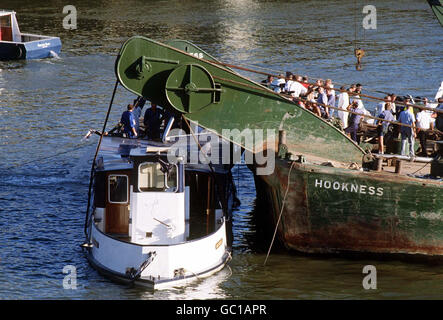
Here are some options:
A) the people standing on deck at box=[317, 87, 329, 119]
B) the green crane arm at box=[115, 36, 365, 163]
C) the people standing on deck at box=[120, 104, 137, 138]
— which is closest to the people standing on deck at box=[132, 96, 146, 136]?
the people standing on deck at box=[120, 104, 137, 138]

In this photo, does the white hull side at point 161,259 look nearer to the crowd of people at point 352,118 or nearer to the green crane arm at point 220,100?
the green crane arm at point 220,100

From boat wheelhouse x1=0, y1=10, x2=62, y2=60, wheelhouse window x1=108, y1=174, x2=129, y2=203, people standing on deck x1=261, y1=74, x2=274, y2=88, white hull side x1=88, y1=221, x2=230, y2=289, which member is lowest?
white hull side x1=88, y1=221, x2=230, y2=289

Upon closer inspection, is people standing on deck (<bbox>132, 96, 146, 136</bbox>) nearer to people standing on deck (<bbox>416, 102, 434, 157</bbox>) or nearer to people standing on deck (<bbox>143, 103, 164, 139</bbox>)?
people standing on deck (<bbox>143, 103, 164, 139</bbox>)

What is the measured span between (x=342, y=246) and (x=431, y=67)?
3149 cm

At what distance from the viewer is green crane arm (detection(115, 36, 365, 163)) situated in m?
21.1

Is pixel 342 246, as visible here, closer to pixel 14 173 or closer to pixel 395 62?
pixel 14 173

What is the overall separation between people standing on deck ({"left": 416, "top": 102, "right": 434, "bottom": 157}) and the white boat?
21.9ft

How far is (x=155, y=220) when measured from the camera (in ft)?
67.6

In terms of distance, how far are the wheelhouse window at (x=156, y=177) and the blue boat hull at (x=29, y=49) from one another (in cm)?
3331

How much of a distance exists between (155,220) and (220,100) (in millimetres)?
3779

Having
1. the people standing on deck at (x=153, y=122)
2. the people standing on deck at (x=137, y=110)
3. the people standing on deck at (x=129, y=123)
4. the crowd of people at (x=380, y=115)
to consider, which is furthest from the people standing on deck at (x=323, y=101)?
the people standing on deck at (x=129, y=123)

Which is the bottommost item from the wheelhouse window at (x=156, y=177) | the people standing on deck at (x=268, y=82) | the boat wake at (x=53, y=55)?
the wheelhouse window at (x=156, y=177)

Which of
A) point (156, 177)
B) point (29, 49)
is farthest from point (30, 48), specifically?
point (156, 177)

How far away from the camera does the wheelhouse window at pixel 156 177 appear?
20.9 m
